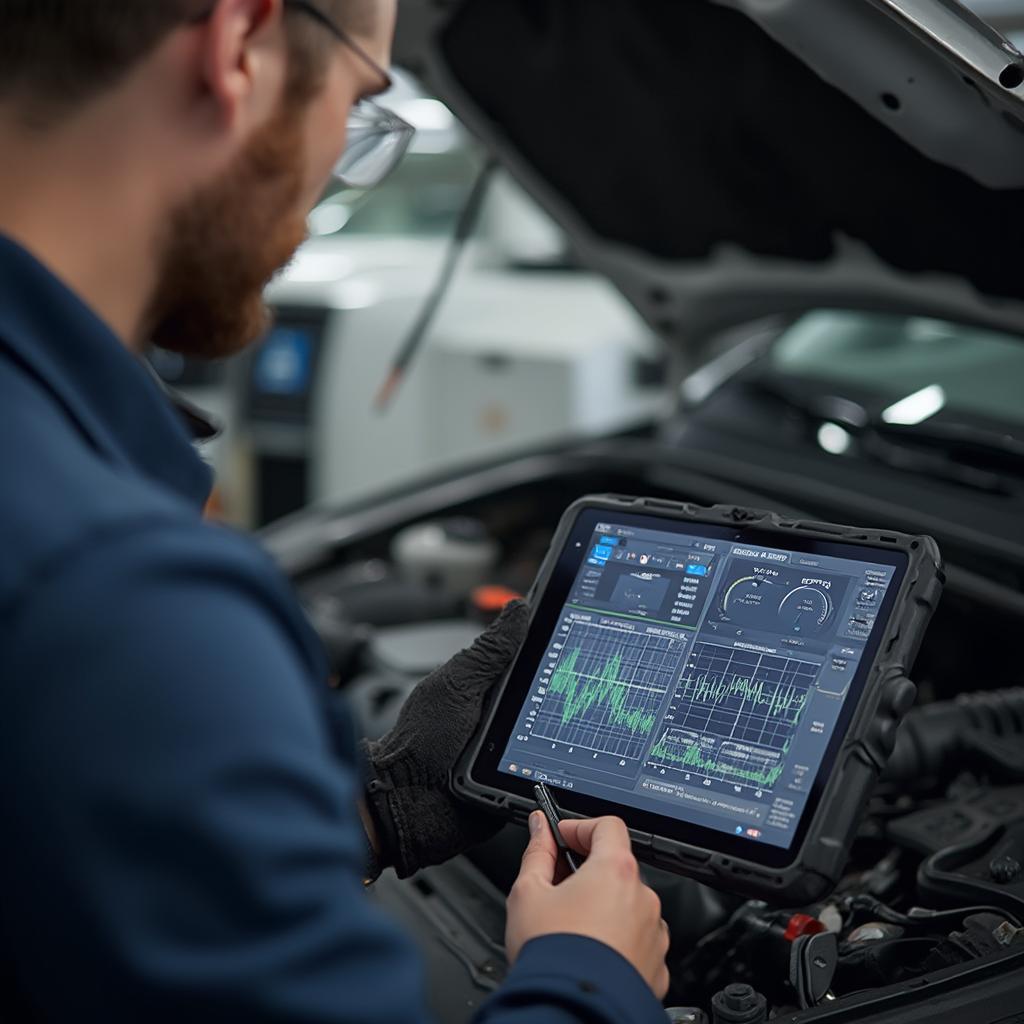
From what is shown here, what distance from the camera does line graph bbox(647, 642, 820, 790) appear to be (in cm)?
89

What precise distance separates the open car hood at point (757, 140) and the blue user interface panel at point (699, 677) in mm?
445

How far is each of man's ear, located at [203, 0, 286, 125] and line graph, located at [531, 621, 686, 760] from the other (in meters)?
0.51

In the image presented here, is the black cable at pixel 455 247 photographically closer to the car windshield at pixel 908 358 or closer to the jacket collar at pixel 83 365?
the car windshield at pixel 908 358

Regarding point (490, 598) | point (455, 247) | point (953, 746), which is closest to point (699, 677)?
point (953, 746)

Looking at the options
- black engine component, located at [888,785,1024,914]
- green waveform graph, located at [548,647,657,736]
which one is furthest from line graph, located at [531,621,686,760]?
black engine component, located at [888,785,1024,914]

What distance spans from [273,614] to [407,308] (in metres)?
3.08

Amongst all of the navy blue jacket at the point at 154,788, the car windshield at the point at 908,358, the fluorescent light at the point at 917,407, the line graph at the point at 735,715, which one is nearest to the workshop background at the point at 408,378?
the car windshield at the point at 908,358

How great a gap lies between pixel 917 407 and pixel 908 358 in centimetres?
19

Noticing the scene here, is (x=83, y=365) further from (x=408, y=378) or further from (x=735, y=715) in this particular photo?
(x=408, y=378)

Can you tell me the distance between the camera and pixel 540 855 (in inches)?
34.4

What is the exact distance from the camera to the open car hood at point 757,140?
45.0 inches

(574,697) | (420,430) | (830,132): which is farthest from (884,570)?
(420,430)

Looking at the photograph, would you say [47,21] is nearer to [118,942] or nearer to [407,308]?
[118,942]

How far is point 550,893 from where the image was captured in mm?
811
